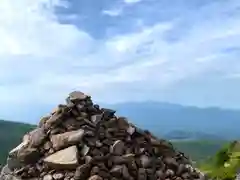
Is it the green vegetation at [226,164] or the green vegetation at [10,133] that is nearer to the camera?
the green vegetation at [226,164]

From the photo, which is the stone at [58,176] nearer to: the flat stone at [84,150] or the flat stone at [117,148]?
the flat stone at [84,150]

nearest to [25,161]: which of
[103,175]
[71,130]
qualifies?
[71,130]

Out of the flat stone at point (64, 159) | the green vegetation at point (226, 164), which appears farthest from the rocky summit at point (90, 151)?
the green vegetation at point (226, 164)

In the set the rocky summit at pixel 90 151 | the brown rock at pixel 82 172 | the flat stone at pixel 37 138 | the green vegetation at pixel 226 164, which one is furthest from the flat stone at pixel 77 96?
the green vegetation at pixel 226 164

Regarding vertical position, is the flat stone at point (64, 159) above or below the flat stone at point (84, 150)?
below

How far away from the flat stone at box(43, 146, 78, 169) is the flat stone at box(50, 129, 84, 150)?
0.18 meters

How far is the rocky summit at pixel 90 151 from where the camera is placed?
12391 mm

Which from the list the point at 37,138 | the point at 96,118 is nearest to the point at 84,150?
the point at 96,118

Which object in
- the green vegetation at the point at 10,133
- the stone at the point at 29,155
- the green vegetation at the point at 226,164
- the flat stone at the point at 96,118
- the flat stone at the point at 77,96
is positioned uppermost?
the flat stone at the point at 77,96

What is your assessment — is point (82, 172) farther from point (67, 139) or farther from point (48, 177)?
point (67, 139)

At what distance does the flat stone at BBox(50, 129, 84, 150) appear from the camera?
12742 mm

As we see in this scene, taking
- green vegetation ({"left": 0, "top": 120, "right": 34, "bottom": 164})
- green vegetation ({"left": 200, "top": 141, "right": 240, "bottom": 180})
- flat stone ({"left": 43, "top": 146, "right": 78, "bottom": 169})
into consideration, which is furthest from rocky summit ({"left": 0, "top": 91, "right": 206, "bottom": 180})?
green vegetation ({"left": 0, "top": 120, "right": 34, "bottom": 164})

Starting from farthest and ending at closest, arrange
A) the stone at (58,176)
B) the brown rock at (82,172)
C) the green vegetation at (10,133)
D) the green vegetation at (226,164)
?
the green vegetation at (10,133) → the green vegetation at (226,164) → the stone at (58,176) → the brown rock at (82,172)

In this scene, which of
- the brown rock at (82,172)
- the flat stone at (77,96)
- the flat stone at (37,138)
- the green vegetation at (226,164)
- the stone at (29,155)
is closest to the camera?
the brown rock at (82,172)
